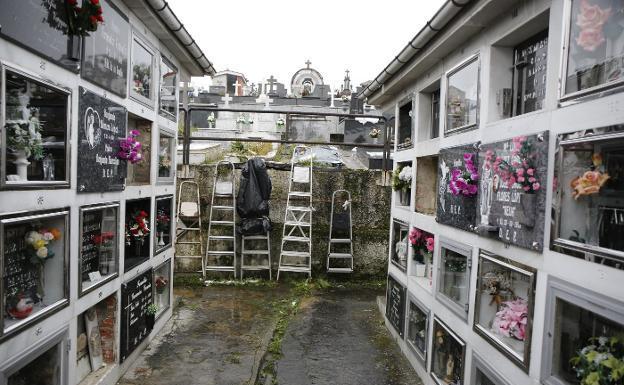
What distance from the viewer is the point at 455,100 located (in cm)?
493

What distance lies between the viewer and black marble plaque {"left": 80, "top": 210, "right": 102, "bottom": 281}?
14.3 ft

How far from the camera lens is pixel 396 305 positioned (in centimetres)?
673

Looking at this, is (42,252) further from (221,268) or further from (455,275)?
(221,268)

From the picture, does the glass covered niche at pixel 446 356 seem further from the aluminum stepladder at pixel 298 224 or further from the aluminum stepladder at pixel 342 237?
the aluminum stepladder at pixel 298 224

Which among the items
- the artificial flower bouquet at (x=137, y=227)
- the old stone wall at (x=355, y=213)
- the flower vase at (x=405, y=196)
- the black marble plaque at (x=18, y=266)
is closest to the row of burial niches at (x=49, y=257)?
the black marble plaque at (x=18, y=266)

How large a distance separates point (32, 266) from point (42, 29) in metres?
1.79

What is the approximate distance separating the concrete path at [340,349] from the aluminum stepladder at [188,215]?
2.96m

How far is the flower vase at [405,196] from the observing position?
6894mm

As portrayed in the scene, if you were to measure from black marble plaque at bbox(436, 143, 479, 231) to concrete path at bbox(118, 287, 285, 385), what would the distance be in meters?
3.00

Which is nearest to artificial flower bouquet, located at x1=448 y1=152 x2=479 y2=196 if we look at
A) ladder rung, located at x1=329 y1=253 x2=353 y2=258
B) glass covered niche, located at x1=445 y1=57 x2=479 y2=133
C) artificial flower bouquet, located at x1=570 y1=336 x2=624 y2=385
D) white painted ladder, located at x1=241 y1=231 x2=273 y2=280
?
glass covered niche, located at x1=445 y1=57 x2=479 y2=133

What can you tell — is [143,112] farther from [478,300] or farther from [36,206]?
[478,300]

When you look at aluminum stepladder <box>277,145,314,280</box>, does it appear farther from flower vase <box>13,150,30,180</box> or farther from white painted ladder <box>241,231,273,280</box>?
flower vase <box>13,150,30,180</box>

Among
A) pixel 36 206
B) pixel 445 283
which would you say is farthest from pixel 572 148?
pixel 36 206

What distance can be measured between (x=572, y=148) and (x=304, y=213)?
7154 millimetres
